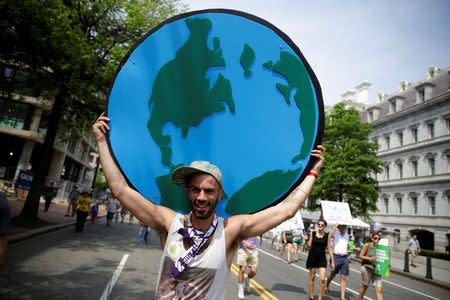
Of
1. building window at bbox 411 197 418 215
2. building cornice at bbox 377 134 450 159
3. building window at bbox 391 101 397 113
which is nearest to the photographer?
building cornice at bbox 377 134 450 159

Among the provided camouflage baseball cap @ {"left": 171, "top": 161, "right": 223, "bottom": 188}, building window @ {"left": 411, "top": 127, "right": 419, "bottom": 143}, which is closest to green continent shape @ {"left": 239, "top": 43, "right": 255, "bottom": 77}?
camouflage baseball cap @ {"left": 171, "top": 161, "right": 223, "bottom": 188}

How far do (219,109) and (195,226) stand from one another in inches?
29.8

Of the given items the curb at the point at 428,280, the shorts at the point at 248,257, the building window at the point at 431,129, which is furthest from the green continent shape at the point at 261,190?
the building window at the point at 431,129

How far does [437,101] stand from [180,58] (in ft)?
130

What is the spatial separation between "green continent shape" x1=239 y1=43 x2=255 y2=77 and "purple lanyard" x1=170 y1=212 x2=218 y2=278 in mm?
1019

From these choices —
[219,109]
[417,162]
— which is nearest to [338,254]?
[219,109]

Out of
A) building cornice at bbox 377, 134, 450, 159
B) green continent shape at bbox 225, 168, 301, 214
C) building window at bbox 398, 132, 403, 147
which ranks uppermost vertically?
building window at bbox 398, 132, 403, 147

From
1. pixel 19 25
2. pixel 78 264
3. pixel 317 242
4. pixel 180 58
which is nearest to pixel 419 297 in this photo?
pixel 317 242

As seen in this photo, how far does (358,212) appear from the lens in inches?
1179

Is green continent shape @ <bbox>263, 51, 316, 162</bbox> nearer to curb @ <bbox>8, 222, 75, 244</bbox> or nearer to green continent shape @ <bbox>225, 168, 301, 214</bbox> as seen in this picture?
green continent shape @ <bbox>225, 168, 301, 214</bbox>

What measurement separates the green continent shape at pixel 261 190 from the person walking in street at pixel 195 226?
7cm

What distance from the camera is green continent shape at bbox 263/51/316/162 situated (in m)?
1.92

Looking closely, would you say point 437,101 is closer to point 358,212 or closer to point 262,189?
point 358,212

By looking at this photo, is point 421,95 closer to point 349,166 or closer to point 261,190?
point 349,166
